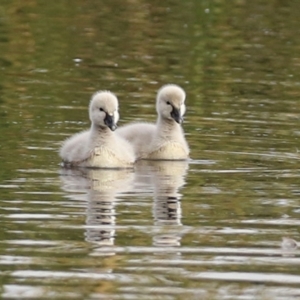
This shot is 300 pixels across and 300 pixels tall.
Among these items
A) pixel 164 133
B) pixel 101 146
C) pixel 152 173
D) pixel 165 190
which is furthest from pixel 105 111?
pixel 165 190

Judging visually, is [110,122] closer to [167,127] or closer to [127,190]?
[167,127]

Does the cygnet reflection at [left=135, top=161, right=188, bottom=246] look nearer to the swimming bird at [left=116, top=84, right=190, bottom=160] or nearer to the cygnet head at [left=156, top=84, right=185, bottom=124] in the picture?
the swimming bird at [left=116, top=84, right=190, bottom=160]

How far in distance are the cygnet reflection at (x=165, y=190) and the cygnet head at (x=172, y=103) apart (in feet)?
1.58

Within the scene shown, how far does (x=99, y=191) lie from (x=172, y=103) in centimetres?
222

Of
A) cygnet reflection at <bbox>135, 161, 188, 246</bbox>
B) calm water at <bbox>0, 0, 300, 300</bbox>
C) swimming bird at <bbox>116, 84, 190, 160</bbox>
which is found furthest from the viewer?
swimming bird at <bbox>116, 84, 190, 160</bbox>

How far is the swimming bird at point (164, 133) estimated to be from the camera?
11414 millimetres

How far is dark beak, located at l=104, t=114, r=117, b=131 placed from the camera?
10.8 meters

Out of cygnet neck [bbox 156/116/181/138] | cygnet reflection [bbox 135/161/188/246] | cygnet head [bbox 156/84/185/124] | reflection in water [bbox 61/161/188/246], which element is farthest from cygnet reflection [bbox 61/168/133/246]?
cygnet head [bbox 156/84/185/124]

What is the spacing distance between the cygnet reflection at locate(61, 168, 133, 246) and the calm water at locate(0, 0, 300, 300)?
17 millimetres

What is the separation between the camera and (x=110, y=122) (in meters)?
10.8

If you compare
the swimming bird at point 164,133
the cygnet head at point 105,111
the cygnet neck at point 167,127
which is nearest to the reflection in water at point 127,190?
the swimming bird at point 164,133

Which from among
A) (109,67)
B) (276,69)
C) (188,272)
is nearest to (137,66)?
(109,67)

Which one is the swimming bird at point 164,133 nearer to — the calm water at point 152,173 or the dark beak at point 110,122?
the calm water at point 152,173

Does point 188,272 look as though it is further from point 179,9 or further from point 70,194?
point 179,9
